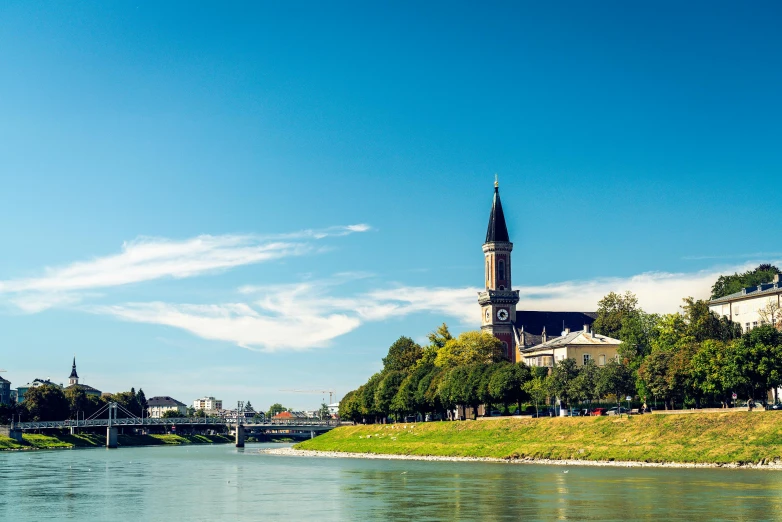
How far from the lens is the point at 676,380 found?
399ft

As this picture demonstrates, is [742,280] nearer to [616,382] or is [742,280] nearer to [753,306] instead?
[753,306]

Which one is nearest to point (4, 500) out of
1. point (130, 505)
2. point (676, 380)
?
point (130, 505)

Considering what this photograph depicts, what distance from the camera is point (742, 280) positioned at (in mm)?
174375

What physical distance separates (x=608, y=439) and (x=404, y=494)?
44956 mm

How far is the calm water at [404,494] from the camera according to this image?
2483 inches

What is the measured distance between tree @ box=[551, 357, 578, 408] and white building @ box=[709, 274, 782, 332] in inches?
1035

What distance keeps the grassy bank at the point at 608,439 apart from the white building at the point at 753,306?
3193 centimetres

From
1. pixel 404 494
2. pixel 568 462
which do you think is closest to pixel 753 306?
pixel 568 462

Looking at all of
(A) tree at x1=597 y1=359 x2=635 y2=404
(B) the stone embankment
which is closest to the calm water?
(B) the stone embankment

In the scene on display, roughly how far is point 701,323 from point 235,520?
92372mm

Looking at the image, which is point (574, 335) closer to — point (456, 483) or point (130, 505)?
point (456, 483)

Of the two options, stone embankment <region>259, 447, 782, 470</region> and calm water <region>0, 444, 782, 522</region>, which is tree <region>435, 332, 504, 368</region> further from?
calm water <region>0, 444, 782, 522</region>

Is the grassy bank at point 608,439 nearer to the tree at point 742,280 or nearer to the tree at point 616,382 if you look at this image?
the tree at point 616,382

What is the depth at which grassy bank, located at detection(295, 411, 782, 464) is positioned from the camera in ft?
322
